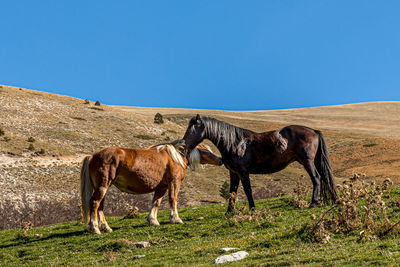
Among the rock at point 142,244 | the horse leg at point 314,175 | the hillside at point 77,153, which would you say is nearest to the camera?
the rock at point 142,244

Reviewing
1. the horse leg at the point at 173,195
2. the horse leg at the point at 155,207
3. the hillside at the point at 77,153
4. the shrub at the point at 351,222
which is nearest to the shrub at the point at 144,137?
the hillside at the point at 77,153

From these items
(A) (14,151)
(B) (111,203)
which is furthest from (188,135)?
(A) (14,151)

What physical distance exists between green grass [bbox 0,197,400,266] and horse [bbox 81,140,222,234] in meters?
0.79

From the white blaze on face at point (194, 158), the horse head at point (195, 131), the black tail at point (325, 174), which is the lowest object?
the black tail at point (325, 174)

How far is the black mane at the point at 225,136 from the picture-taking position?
1527 centimetres

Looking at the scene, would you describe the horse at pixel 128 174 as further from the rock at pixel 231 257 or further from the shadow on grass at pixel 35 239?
the rock at pixel 231 257

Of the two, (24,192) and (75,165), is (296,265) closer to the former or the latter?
(24,192)

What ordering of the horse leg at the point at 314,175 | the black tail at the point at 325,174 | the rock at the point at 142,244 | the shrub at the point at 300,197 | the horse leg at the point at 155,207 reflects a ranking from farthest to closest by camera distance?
the shrub at the point at 300,197 → the horse leg at the point at 155,207 → the black tail at the point at 325,174 → the horse leg at the point at 314,175 → the rock at the point at 142,244

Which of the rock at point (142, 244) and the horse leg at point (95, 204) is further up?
the horse leg at point (95, 204)

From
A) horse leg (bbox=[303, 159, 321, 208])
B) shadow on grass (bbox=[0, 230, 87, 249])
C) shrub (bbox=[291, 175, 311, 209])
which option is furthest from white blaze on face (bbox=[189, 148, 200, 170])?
shadow on grass (bbox=[0, 230, 87, 249])

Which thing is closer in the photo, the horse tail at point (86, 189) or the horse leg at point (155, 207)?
the horse tail at point (86, 189)

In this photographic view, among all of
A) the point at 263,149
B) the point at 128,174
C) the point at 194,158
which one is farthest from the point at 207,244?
the point at 194,158

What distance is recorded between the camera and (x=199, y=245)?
39.0ft

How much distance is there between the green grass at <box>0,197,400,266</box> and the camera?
9.40 meters
